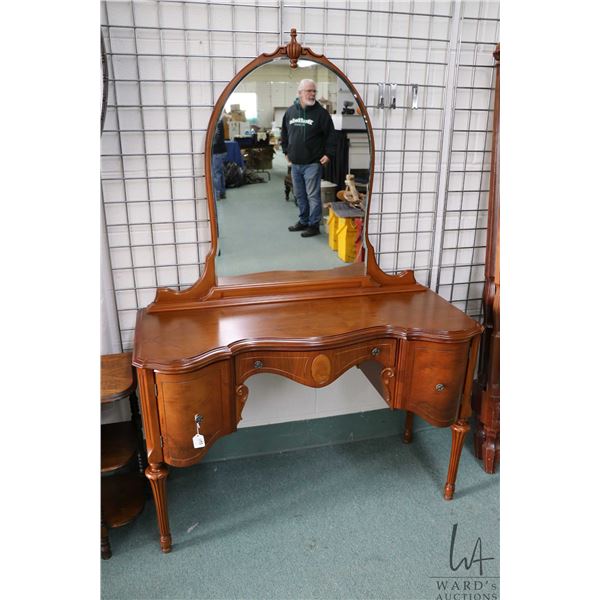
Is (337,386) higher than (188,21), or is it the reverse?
(188,21)

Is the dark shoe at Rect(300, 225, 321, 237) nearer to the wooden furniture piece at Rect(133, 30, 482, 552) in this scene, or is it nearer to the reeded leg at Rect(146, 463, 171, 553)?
the wooden furniture piece at Rect(133, 30, 482, 552)

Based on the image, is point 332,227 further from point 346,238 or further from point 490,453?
point 490,453

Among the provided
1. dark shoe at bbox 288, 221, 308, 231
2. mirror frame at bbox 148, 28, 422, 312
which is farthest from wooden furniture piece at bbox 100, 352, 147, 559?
dark shoe at bbox 288, 221, 308, 231

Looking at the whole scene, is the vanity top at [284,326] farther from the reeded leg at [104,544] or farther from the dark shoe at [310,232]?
the reeded leg at [104,544]

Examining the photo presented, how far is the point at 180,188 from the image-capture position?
→ 173 cm

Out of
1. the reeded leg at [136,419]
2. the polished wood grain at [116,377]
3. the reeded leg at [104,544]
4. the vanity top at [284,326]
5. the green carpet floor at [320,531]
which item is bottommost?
the green carpet floor at [320,531]

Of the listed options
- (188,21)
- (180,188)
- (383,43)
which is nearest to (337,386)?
(180,188)

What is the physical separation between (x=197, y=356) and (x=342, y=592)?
881mm

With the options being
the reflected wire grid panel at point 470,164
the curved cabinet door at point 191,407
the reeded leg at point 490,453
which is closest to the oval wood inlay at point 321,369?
the curved cabinet door at point 191,407

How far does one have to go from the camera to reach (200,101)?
1.68m

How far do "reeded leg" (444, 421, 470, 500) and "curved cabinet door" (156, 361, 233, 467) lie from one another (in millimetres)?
853

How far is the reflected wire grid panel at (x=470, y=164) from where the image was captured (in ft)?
5.99

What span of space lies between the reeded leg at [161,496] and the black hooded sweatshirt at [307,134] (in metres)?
1.12

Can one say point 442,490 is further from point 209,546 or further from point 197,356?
point 197,356
